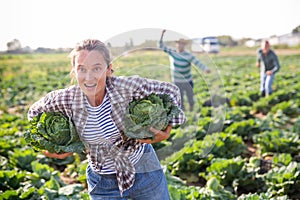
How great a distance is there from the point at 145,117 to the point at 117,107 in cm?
18

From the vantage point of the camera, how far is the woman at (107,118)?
224 centimetres

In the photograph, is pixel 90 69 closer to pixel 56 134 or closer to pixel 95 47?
pixel 95 47

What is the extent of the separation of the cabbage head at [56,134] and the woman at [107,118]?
40 millimetres

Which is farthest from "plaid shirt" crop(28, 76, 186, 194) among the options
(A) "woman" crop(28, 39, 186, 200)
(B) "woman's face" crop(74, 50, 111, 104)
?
(B) "woman's face" crop(74, 50, 111, 104)

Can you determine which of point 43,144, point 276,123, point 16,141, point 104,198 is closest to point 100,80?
point 43,144

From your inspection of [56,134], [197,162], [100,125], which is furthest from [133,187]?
[197,162]

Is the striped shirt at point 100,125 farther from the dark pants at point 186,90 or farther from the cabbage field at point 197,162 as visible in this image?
the dark pants at point 186,90

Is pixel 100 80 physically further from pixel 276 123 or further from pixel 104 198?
pixel 276 123

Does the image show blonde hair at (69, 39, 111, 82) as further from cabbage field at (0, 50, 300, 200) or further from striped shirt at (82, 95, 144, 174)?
striped shirt at (82, 95, 144, 174)

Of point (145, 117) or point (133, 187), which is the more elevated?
point (145, 117)

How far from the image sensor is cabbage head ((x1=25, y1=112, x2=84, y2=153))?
7.89 ft

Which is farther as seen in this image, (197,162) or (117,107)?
(197,162)

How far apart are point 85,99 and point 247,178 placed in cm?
323

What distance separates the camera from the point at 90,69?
86.8 inches
